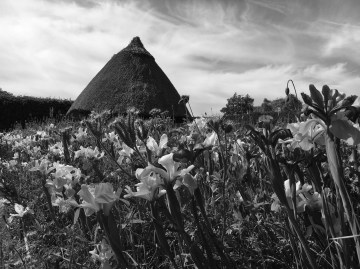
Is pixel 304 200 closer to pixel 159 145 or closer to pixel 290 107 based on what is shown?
pixel 159 145

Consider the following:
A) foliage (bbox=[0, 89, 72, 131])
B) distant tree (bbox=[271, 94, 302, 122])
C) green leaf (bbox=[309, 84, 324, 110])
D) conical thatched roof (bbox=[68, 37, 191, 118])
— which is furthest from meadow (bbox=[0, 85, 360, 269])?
foliage (bbox=[0, 89, 72, 131])

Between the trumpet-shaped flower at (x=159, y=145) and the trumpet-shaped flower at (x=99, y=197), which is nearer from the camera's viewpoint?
the trumpet-shaped flower at (x=99, y=197)

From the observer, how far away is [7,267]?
2.02m

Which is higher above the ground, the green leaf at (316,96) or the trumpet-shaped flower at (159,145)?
the green leaf at (316,96)

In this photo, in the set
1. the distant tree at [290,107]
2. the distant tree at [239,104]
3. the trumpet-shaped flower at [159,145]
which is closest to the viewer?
the trumpet-shaped flower at [159,145]

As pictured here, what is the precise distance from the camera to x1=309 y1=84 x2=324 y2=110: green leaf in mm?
1186

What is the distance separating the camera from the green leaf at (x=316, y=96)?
3.89 ft

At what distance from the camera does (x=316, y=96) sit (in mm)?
1190

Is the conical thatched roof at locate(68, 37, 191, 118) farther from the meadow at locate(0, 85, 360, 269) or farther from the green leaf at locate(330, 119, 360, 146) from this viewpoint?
the green leaf at locate(330, 119, 360, 146)

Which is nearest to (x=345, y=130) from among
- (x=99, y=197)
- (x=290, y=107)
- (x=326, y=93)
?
(x=326, y=93)

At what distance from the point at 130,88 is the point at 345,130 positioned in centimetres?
1731

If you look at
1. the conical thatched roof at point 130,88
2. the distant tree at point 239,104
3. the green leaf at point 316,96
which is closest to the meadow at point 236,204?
the green leaf at point 316,96

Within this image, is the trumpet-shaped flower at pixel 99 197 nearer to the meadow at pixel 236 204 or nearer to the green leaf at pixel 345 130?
the meadow at pixel 236 204

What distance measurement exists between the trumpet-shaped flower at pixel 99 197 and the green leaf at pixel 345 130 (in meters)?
0.75
